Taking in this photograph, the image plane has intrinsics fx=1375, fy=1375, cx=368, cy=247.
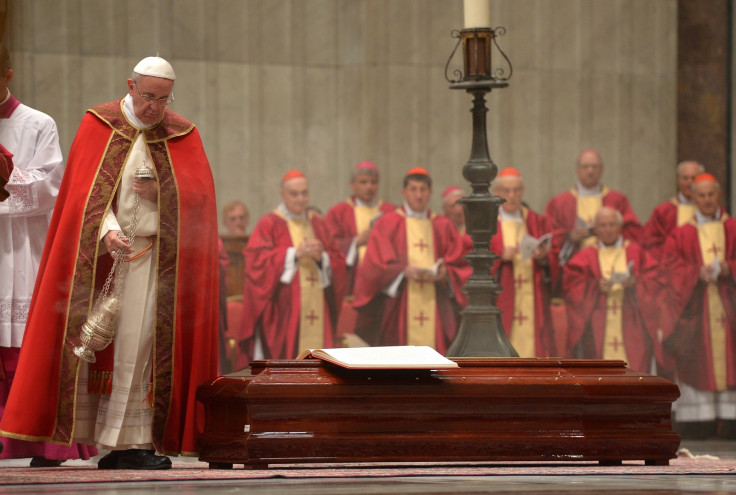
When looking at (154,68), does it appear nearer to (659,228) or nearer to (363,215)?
(363,215)

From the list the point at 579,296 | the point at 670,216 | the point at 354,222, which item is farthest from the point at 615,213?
the point at 354,222

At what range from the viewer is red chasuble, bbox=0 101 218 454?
16.4 feet

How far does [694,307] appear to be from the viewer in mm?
9703

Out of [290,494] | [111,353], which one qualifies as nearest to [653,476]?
[290,494]

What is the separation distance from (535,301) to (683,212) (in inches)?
56.9

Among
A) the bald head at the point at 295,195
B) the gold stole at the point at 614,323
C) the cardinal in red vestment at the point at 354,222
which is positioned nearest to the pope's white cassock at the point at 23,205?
the cardinal in red vestment at the point at 354,222

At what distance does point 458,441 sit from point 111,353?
1.32 meters

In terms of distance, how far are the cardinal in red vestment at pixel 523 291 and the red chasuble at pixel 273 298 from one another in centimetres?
113

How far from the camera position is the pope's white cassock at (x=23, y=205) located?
221 inches

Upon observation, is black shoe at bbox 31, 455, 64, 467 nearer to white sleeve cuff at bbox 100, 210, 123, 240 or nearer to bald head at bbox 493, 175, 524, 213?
white sleeve cuff at bbox 100, 210, 123, 240

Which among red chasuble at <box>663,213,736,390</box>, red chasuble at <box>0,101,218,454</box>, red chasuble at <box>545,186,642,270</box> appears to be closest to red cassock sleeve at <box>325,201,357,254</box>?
red chasuble at <box>545,186,642,270</box>

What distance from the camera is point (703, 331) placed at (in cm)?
973

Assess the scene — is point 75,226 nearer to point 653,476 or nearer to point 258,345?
point 653,476

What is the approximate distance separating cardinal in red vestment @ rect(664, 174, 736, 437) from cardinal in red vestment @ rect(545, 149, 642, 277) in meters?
0.48
